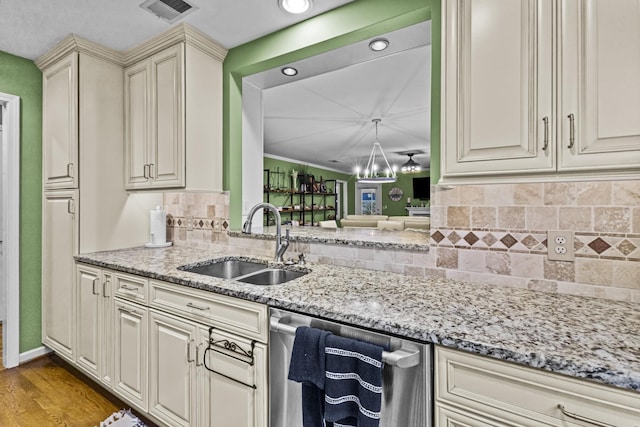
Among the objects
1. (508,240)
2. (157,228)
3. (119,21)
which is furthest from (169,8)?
(508,240)

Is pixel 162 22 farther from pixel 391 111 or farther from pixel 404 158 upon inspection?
pixel 404 158

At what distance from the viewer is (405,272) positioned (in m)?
1.62

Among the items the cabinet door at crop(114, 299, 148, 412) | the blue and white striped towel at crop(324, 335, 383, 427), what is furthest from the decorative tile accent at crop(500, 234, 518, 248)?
the cabinet door at crop(114, 299, 148, 412)

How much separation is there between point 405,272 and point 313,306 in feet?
2.21

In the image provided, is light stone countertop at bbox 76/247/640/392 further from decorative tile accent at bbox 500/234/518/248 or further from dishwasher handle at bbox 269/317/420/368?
decorative tile accent at bbox 500/234/518/248

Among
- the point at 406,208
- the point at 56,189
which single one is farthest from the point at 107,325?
the point at 406,208

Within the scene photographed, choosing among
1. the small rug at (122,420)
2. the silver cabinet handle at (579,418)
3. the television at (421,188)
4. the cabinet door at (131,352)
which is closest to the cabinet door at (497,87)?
the silver cabinet handle at (579,418)

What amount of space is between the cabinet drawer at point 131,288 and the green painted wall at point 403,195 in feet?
31.7

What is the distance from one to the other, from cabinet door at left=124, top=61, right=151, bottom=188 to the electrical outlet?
93.9 inches

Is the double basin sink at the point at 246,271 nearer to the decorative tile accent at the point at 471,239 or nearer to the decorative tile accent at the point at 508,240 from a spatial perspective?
the decorative tile accent at the point at 471,239

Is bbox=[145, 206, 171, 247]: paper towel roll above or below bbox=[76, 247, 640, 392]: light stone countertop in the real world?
above

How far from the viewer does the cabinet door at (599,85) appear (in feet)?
3.05

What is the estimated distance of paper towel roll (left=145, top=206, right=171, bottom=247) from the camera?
97.3 inches

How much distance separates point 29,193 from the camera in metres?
2.43
